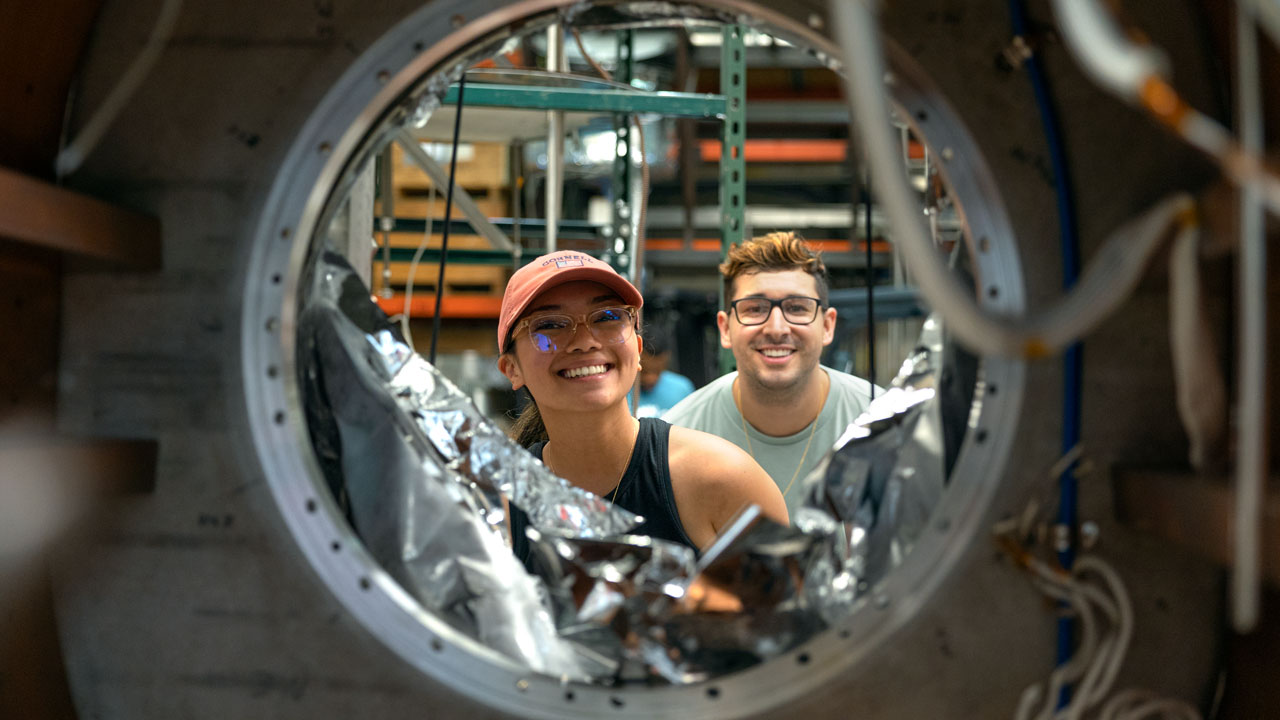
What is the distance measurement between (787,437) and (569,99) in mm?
902

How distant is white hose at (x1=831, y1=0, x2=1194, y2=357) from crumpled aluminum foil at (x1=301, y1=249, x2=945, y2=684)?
16.9 inches

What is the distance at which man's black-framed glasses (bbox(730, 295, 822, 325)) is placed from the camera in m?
2.12

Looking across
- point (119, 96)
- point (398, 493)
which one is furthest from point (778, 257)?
point (119, 96)

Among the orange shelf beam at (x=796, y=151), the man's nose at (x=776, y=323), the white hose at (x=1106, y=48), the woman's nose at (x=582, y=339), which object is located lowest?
the woman's nose at (x=582, y=339)

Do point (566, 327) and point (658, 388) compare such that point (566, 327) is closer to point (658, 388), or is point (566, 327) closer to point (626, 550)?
point (626, 550)

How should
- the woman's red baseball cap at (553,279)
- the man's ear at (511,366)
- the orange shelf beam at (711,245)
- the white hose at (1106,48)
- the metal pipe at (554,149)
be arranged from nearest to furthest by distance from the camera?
1. the white hose at (1106,48)
2. the woman's red baseball cap at (553,279)
3. the man's ear at (511,366)
4. the metal pipe at (554,149)
5. the orange shelf beam at (711,245)

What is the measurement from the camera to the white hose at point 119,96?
3.29 feet

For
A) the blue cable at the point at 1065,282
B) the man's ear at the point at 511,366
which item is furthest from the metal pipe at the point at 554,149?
the blue cable at the point at 1065,282

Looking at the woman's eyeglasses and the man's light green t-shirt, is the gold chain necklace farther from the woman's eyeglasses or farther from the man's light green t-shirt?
the woman's eyeglasses

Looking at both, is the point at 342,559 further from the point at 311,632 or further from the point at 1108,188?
the point at 1108,188

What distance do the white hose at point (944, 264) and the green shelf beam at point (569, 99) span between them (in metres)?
1.34

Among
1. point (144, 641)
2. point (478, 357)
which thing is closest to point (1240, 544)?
point (144, 641)

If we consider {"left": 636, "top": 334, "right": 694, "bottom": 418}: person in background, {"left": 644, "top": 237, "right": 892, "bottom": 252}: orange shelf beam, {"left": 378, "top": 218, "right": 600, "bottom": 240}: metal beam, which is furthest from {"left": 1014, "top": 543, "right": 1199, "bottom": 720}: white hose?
{"left": 644, "top": 237, "right": 892, "bottom": 252}: orange shelf beam

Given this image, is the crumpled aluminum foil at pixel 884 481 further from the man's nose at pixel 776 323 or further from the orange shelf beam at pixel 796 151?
the orange shelf beam at pixel 796 151
